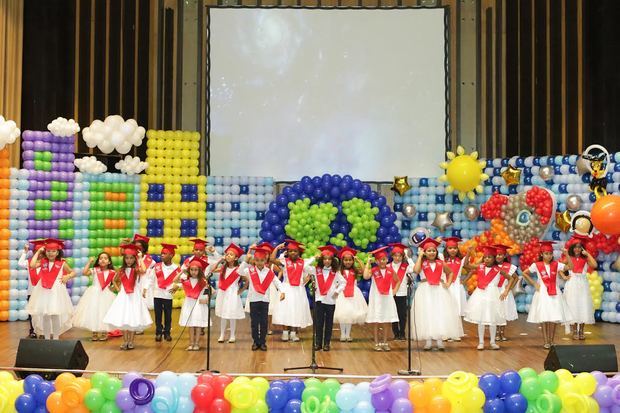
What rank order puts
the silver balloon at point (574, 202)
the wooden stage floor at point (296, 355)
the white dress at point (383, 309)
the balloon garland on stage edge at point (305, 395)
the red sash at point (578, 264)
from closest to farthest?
the balloon garland on stage edge at point (305, 395) → the wooden stage floor at point (296, 355) → the white dress at point (383, 309) → the red sash at point (578, 264) → the silver balloon at point (574, 202)

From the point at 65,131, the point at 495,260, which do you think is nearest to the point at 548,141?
the point at 495,260

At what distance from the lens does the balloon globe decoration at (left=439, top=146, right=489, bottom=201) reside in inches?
627

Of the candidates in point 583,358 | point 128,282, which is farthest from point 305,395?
point 128,282

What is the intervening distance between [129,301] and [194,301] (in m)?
0.83

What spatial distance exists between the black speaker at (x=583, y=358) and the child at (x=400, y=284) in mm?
3589

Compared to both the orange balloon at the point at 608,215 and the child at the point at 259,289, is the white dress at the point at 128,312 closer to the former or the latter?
the child at the point at 259,289

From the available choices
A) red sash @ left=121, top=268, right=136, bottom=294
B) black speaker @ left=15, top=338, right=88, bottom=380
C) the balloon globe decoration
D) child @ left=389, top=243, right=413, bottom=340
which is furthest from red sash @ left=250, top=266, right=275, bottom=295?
the balloon globe decoration

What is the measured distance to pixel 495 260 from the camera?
1176 cm

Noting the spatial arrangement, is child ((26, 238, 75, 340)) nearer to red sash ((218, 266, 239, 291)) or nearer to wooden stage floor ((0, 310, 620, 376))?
wooden stage floor ((0, 310, 620, 376))

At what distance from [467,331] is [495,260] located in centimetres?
237

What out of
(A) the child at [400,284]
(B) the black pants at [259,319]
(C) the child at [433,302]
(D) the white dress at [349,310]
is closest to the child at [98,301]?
(B) the black pants at [259,319]

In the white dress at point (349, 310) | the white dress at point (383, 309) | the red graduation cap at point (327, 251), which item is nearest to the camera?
the white dress at point (383, 309)

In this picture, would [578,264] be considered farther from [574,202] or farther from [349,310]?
[349,310]

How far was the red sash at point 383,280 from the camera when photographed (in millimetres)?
11391
